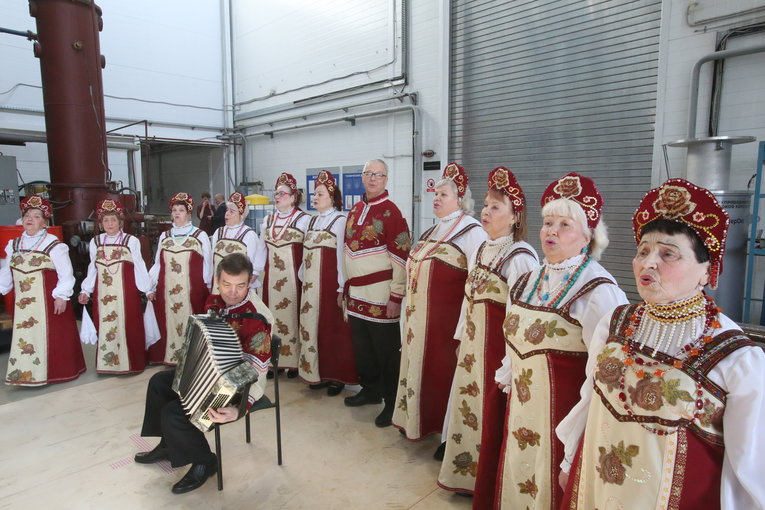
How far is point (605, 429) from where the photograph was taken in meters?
1.26

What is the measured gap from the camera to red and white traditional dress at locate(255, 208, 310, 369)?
3.62 m

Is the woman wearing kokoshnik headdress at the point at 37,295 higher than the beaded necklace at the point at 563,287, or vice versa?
the beaded necklace at the point at 563,287

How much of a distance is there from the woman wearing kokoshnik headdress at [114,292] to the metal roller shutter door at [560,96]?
3754 millimetres

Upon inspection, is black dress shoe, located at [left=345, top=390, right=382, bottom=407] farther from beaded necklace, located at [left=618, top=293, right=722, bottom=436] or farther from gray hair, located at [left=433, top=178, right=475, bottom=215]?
beaded necklace, located at [left=618, top=293, right=722, bottom=436]

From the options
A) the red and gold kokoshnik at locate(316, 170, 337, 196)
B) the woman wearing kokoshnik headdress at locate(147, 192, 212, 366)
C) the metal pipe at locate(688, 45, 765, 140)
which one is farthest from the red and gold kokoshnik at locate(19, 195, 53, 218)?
the metal pipe at locate(688, 45, 765, 140)

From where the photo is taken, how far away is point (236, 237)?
3.68m

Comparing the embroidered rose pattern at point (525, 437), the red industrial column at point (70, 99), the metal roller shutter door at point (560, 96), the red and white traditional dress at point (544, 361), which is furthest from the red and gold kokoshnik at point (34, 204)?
the metal roller shutter door at point (560, 96)

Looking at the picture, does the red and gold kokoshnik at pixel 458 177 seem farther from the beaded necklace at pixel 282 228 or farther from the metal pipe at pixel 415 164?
the metal pipe at pixel 415 164

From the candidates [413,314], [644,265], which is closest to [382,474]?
[413,314]

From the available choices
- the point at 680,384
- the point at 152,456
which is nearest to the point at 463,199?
the point at 680,384

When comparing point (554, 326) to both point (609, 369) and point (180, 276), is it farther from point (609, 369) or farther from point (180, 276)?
point (180, 276)

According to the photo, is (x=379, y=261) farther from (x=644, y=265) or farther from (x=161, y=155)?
(x=161, y=155)

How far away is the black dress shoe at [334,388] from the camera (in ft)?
11.3

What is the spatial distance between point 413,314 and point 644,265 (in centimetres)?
149
